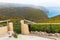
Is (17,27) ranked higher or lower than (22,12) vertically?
lower

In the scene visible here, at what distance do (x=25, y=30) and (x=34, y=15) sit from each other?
2.41 ft

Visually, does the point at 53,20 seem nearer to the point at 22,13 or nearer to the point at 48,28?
the point at 48,28

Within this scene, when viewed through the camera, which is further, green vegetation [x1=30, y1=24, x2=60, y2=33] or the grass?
the grass

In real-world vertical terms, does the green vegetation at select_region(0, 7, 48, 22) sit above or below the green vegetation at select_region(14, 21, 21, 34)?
above

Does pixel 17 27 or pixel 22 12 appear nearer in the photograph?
pixel 22 12

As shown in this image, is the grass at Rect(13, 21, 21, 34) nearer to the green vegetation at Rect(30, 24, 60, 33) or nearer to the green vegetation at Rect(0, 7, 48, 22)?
the green vegetation at Rect(0, 7, 48, 22)

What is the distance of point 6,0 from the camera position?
840 centimetres

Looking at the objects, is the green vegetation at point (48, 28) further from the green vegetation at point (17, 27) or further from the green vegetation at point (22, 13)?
the green vegetation at point (17, 27)

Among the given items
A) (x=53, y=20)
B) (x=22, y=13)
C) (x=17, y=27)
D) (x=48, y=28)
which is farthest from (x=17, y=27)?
(x=53, y=20)

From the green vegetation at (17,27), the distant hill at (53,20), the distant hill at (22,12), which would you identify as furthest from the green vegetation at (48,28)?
the green vegetation at (17,27)

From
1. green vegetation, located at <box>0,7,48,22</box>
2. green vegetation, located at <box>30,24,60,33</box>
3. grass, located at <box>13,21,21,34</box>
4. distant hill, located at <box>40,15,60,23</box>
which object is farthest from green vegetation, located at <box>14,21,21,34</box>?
distant hill, located at <box>40,15,60,23</box>

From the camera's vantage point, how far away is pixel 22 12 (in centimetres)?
852

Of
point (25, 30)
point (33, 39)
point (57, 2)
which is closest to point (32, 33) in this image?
point (25, 30)

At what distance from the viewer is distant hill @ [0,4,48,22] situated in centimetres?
848
